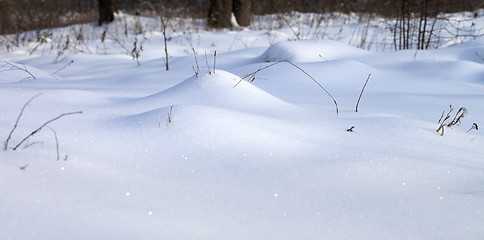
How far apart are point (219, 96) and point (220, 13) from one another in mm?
7161

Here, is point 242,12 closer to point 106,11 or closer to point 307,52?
point 106,11

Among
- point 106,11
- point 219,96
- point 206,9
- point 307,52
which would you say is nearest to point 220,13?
point 106,11

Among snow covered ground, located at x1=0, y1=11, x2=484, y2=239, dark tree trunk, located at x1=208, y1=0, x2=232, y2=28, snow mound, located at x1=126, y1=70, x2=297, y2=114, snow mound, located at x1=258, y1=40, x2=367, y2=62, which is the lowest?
snow covered ground, located at x1=0, y1=11, x2=484, y2=239

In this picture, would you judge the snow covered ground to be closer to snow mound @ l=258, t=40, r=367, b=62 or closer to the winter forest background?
snow mound @ l=258, t=40, r=367, b=62

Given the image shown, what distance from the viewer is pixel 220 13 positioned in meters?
8.37

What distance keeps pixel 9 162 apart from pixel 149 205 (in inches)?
14.3

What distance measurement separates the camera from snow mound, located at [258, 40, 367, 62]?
314cm

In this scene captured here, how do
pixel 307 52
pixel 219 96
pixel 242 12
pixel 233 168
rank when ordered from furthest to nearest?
pixel 242 12, pixel 307 52, pixel 219 96, pixel 233 168

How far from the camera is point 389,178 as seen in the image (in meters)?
1.00

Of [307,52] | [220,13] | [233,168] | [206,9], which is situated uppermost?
[206,9]

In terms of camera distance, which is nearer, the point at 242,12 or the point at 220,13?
the point at 220,13

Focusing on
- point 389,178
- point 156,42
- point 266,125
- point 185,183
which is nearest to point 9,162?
point 185,183

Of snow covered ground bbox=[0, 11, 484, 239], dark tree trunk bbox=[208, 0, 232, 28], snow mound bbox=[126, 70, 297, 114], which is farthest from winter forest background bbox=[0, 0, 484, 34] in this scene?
snow covered ground bbox=[0, 11, 484, 239]

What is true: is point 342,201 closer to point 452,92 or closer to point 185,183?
point 185,183
